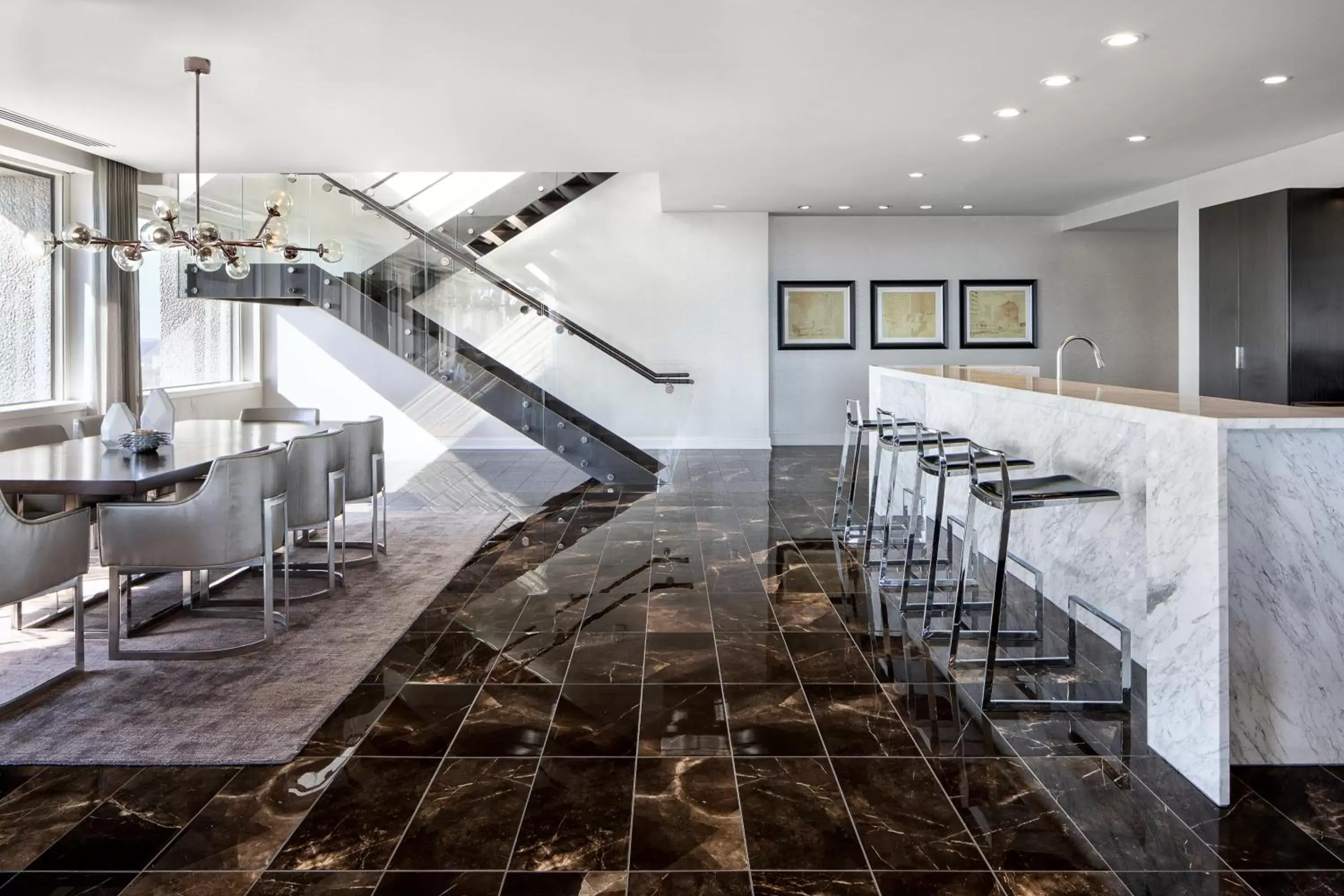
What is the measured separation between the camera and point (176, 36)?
15.0 feet

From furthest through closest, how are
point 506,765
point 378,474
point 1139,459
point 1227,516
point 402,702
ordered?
point 378,474 → point 1139,459 → point 402,702 → point 506,765 → point 1227,516

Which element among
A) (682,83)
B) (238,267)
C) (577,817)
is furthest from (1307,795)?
(238,267)

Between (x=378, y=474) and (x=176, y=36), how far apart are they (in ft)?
8.59

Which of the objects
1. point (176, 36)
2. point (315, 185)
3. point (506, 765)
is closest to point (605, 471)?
point (315, 185)

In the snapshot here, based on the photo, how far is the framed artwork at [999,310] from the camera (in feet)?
36.9

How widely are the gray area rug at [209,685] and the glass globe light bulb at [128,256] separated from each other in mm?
1924

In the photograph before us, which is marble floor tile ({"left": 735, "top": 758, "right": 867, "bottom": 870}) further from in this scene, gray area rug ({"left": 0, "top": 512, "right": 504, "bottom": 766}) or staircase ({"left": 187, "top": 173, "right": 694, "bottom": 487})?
staircase ({"left": 187, "top": 173, "right": 694, "bottom": 487})

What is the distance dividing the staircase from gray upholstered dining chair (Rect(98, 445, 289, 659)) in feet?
14.6

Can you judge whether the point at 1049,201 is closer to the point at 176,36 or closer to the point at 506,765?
the point at 176,36

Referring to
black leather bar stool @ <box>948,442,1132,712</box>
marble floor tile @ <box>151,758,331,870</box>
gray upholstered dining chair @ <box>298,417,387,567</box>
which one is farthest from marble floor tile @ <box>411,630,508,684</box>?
black leather bar stool @ <box>948,442,1132,712</box>

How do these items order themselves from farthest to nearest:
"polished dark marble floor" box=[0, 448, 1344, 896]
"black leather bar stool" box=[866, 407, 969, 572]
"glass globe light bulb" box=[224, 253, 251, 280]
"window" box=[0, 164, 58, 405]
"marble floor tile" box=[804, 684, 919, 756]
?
"window" box=[0, 164, 58, 405]
"glass globe light bulb" box=[224, 253, 251, 280]
"black leather bar stool" box=[866, 407, 969, 572]
"marble floor tile" box=[804, 684, 919, 756]
"polished dark marble floor" box=[0, 448, 1344, 896]

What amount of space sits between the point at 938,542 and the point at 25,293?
23.6ft

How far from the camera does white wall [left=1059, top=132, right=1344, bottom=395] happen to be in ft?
22.3

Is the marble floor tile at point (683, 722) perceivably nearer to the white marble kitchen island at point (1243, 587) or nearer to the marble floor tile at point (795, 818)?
the marble floor tile at point (795, 818)
